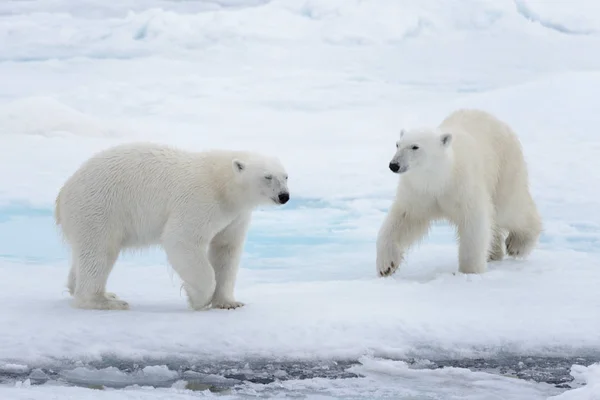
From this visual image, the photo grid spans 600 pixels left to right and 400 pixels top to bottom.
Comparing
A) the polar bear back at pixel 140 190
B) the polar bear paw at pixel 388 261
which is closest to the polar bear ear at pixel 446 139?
the polar bear paw at pixel 388 261

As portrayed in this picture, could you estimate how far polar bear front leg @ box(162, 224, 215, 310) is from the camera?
5.11 metres

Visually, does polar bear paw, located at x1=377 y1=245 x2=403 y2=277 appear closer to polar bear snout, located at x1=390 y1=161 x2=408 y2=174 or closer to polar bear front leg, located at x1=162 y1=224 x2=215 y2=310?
polar bear snout, located at x1=390 y1=161 x2=408 y2=174

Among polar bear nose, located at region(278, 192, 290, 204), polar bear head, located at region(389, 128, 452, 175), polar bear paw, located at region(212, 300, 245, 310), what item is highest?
polar bear head, located at region(389, 128, 452, 175)

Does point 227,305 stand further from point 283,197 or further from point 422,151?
point 422,151

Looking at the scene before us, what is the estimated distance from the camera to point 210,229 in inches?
204

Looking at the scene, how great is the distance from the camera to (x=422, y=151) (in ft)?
19.9

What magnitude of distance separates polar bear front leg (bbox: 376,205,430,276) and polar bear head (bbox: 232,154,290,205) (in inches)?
60.1

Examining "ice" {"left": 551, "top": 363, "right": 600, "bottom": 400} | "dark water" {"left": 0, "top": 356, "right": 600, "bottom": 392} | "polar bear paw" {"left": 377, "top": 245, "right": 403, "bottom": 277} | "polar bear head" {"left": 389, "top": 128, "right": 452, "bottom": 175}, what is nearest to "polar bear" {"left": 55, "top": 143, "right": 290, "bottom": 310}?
"dark water" {"left": 0, "top": 356, "right": 600, "bottom": 392}

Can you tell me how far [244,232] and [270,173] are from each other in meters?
0.51

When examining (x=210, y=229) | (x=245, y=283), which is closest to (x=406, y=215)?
(x=245, y=283)

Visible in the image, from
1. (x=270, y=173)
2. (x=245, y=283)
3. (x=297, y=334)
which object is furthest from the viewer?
(x=245, y=283)

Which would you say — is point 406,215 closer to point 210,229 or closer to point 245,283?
point 245,283

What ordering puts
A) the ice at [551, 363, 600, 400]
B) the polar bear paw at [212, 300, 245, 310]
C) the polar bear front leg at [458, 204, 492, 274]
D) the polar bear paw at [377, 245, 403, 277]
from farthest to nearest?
the polar bear paw at [377, 245, 403, 277]
the polar bear front leg at [458, 204, 492, 274]
the polar bear paw at [212, 300, 245, 310]
the ice at [551, 363, 600, 400]

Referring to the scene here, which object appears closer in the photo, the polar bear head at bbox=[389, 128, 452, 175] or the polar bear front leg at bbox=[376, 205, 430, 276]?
the polar bear head at bbox=[389, 128, 452, 175]
